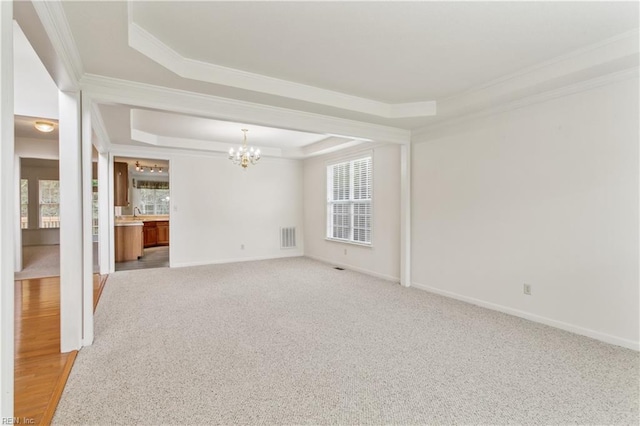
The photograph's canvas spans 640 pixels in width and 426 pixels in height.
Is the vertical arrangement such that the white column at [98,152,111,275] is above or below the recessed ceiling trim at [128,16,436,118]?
below

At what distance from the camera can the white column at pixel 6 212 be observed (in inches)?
45.6

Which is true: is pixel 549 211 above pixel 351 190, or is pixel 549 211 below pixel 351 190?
below

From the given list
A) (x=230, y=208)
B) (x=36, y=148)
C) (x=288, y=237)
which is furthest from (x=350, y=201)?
(x=36, y=148)

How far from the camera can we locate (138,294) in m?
4.32

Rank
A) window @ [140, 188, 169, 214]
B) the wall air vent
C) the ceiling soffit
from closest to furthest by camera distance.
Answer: the ceiling soffit < the wall air vent < window @ [140, 188, 169, 214]

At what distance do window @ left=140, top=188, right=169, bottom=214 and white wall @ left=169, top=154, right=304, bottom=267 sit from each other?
5.70m

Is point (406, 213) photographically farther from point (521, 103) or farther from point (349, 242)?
point (521, 103)

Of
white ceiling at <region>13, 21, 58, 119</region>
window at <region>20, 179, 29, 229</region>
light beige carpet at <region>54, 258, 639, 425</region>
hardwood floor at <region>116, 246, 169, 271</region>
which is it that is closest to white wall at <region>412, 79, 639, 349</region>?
light beige carpet at <region>54, 258, 639, 425</region>

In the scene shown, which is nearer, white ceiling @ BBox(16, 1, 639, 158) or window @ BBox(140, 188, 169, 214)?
white ceiling @ BBox(16, 1, 639, 158)

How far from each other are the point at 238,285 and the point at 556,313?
13.1 ft

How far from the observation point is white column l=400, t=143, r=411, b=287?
4.81 m

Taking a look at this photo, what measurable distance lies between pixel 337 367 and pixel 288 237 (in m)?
5.26

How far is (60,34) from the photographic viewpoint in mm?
1987

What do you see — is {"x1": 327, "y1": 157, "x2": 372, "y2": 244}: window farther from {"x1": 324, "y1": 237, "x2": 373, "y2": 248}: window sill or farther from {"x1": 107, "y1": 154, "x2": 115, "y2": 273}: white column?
{"x1": 107, "y1": 154, "x2": 115, "y2": 273}: white column
